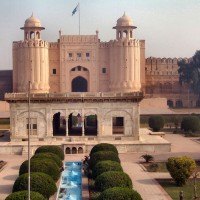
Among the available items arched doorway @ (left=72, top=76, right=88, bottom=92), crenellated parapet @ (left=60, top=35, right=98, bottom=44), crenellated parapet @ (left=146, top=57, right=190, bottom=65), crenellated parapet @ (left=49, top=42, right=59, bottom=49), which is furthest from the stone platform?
crenellated parapet @ (left=146, top=57, right=190, bottom=65)

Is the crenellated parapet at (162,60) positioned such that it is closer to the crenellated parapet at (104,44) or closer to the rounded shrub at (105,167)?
the crenellated parapet at (104,44)

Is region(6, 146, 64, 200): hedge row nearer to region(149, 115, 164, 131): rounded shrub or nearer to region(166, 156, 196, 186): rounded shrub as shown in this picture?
region(166, 156, 196, 186): rounded shrub

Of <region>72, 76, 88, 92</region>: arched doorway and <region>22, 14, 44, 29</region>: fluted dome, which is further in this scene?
<region>72, 76, 88, 92</region>: arched doorway

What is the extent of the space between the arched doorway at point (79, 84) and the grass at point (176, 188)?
38.5 m

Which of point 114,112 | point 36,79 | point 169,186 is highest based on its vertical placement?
point 36,79

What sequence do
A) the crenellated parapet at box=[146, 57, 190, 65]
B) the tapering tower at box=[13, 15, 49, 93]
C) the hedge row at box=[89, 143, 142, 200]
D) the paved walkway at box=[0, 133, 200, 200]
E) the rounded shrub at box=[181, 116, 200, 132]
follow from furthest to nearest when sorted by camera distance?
the crenellated parapet at box=[146, 57, 190, 65] < the tapering tower at box=[13, 15, 49, 93] < the rounded shrub at box=[181, 116, 200, 132] < the paved walkway at box=[0, 133, 200, 200] < the hedge row at box=[89, 143, 142, 200]

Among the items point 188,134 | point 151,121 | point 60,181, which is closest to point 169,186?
point 60,181

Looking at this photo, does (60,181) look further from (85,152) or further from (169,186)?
(85,152)

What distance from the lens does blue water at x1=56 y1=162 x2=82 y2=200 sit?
54.3 ft

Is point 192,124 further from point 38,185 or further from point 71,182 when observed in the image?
point 38,185

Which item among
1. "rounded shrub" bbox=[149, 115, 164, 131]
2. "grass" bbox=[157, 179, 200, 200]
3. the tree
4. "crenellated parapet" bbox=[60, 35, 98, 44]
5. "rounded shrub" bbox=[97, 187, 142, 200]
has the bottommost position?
"grass" bbox=[157, 179, 200, 200]

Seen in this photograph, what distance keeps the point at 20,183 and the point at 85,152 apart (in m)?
12.1

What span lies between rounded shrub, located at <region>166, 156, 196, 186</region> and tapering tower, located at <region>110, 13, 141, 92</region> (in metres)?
34.2

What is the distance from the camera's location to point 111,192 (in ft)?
43.7
